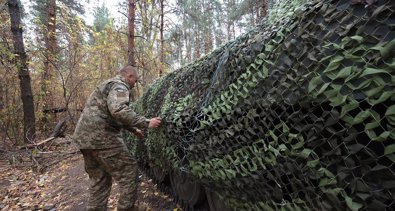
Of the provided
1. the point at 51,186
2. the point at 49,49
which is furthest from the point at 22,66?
the point at 51,186

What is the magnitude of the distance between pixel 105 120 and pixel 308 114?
2751mm

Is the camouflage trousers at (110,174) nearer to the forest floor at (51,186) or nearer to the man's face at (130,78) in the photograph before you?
the forest floor at (51,186)

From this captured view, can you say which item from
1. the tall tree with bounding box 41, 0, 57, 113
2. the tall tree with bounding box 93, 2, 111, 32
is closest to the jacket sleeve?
the tall tree with bounding box 41, 0, 57, 113

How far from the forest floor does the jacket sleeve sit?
1.41m

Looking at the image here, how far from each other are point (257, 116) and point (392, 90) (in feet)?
2.81

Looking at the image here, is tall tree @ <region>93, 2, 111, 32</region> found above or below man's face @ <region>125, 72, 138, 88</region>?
above

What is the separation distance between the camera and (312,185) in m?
1.42

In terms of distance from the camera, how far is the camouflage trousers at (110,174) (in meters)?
3.40

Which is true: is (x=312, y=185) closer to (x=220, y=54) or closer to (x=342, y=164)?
(x=342, y=164)

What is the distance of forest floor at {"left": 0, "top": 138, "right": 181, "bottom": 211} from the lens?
429cm

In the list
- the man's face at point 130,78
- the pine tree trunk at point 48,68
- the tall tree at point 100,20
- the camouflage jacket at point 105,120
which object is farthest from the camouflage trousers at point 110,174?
the tall tree at point 100,20

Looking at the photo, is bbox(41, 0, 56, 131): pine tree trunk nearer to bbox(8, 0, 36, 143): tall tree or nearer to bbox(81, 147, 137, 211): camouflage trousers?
bbox(8, 0, 36, 143): tall tree

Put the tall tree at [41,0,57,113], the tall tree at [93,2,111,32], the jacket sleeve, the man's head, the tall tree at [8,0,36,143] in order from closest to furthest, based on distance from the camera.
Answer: the jacket sleeve → the man's head → the tall tree at [8,0,36,143] → the tall tree at [41,0,57,113] → the tall tree at [93,2,111,32]

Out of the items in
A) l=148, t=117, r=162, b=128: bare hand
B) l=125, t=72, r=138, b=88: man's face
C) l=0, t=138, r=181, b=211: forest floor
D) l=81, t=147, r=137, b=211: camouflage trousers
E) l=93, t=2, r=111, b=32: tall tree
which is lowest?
l=0, t=138, r=181, b=211: forest floor
